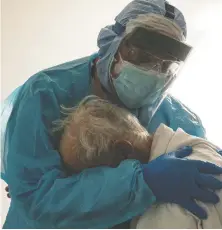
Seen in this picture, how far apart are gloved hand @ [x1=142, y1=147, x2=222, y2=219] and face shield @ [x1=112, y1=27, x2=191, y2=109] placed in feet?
1.00

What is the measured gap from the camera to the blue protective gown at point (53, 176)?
0.82 m

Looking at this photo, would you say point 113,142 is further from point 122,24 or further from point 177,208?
point 122,24

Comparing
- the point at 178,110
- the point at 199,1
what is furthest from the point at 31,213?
the point at 199,1

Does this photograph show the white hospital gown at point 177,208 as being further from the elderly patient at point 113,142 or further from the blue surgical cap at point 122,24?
the blue surgical cap at point 122,24

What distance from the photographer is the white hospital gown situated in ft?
2.59

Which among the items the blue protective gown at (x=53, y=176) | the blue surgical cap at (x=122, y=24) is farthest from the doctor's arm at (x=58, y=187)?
the blue surgical cap at (x=122, y=24)

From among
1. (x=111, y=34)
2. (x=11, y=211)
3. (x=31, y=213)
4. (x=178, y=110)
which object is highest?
(x=111, y=34)

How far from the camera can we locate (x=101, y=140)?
0.90 metres

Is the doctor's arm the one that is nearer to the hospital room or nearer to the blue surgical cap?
the hospital room

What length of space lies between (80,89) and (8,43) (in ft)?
2.69

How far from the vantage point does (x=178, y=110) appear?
1.24m

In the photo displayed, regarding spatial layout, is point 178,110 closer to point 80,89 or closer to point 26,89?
point 80,89

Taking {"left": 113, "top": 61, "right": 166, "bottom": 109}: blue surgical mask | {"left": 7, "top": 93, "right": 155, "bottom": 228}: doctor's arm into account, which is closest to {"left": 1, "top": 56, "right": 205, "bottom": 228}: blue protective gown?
{"left": 7, "top": 93, "right": 155, "bottom": 228}: doctor's arm

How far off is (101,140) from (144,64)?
11.2 inches
